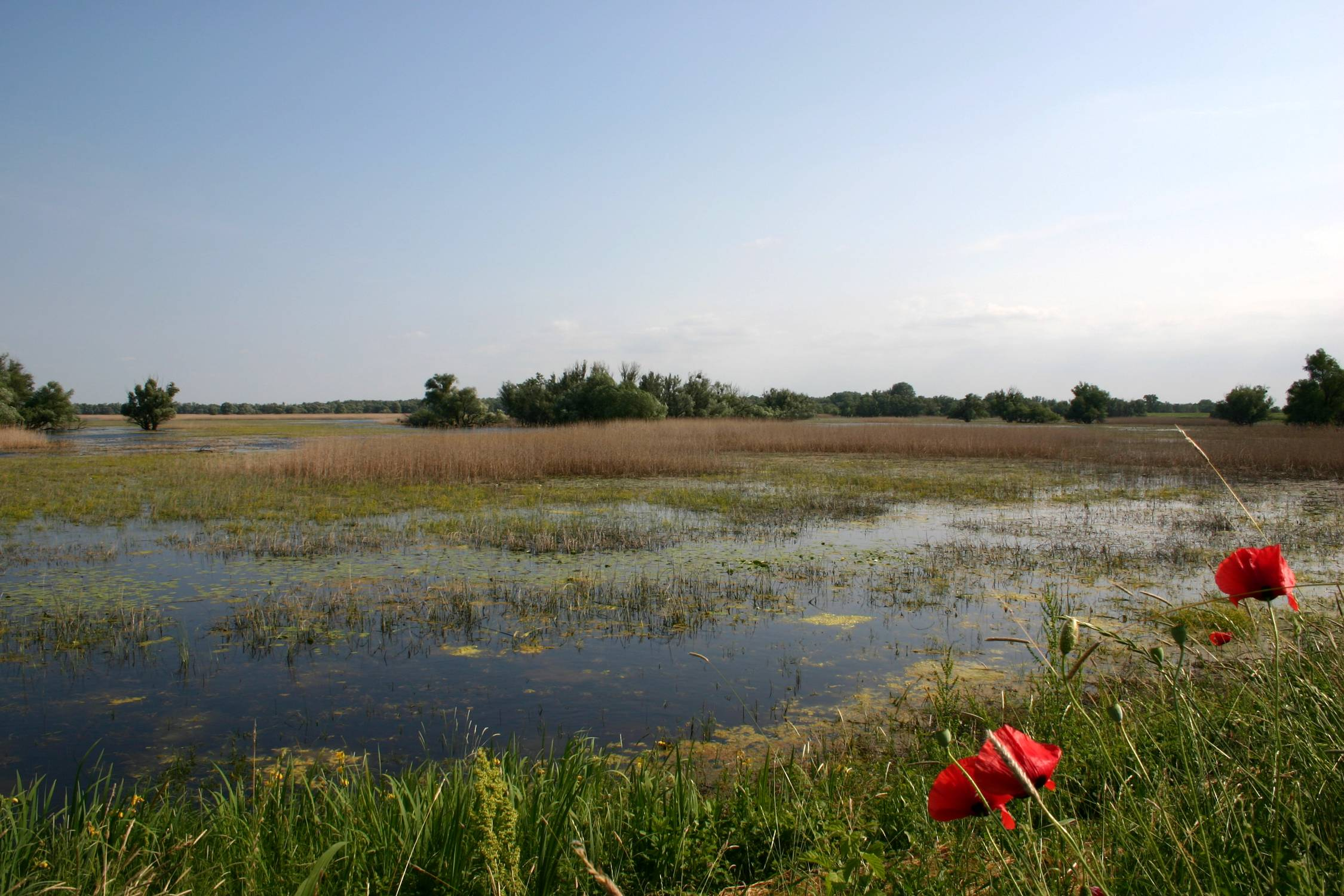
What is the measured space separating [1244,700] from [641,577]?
513 centimetres

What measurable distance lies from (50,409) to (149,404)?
563cm

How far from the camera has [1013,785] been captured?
0.98 m

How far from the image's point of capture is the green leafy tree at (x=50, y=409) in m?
33.6

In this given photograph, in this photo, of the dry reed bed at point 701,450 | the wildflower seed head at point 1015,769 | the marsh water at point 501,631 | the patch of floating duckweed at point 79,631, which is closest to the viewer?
the wildflower seed head at point 1015,769

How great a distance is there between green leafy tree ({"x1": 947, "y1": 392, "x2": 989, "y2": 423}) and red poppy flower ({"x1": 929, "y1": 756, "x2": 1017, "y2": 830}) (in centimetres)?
6012

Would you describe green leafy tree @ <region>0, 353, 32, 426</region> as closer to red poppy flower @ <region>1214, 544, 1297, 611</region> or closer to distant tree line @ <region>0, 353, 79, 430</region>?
distant tree line @ <region>0, 353, 79, 430</region>

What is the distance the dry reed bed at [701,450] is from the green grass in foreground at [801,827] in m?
13.6

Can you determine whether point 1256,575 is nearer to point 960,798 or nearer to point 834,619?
point 960,798

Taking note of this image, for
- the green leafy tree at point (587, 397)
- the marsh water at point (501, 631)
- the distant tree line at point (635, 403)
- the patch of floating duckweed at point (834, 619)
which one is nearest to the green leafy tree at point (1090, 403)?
the distant tree line at point (635, 403)

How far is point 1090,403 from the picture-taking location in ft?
176

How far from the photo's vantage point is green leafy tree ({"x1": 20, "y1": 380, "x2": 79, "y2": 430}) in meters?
33.6

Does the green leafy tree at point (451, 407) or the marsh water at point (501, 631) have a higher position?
the green leafy tree at point (451, 407)

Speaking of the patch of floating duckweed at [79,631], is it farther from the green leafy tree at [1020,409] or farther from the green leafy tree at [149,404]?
the green leafy tree at [1020,409]

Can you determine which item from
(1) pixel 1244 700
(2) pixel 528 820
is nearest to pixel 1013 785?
(2) pixel 528 820
